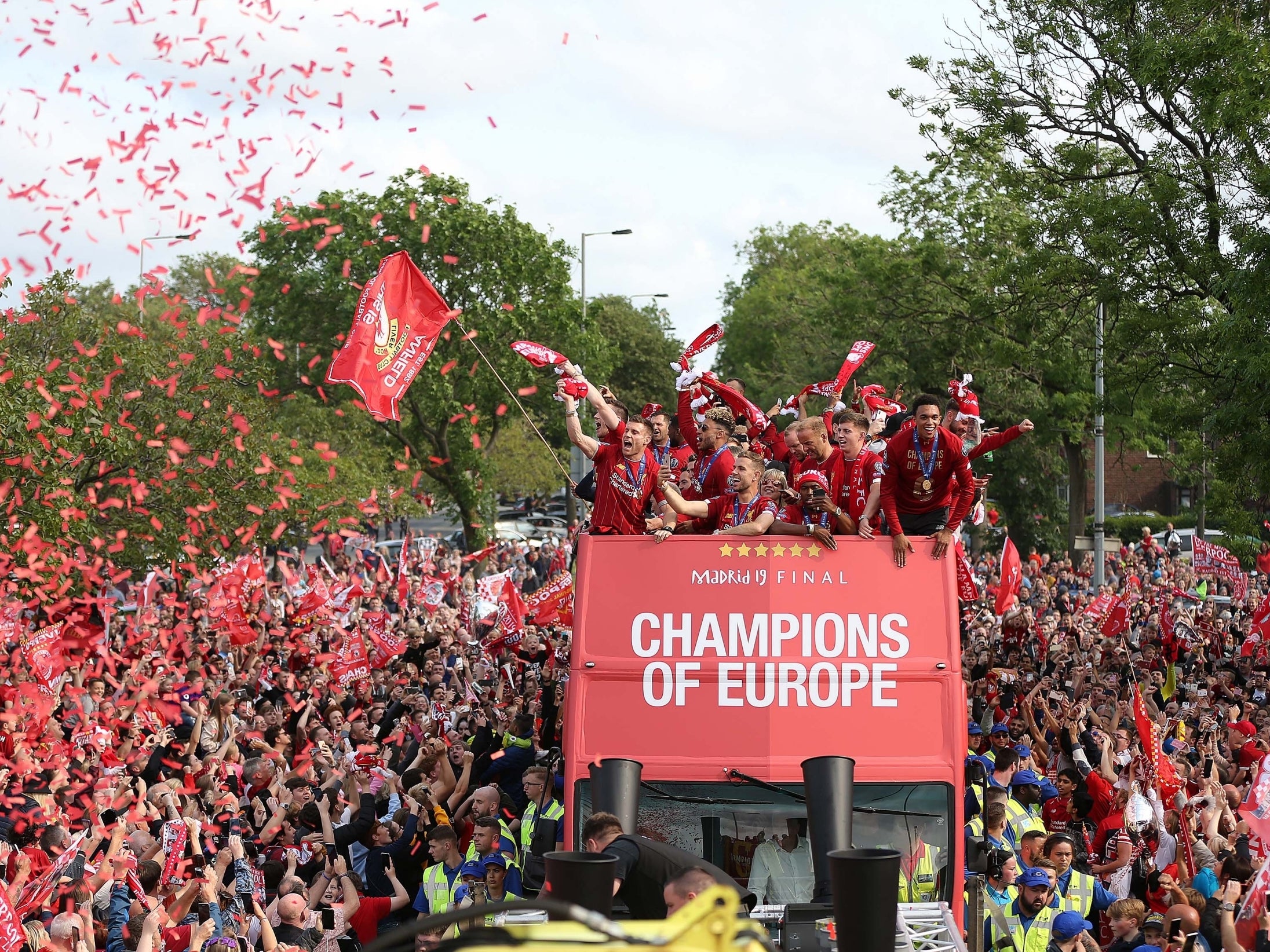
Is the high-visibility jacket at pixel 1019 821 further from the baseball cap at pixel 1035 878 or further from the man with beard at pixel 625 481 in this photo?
the man with beard at pixel 625 481

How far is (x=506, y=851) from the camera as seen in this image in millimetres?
9703

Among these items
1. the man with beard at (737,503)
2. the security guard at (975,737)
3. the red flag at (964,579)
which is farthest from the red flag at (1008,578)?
the man with beard at (737,503)

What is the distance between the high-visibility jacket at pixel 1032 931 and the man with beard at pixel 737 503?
2807 millimetres

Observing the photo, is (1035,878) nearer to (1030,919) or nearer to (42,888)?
(1030,919)

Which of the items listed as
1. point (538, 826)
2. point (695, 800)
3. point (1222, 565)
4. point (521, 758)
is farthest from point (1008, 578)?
point (695, 800)

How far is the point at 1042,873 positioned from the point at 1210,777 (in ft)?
13.2

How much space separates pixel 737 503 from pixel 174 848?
423 cm

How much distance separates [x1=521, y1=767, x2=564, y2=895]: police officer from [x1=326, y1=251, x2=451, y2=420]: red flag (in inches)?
196

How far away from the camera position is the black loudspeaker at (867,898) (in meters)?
4.82

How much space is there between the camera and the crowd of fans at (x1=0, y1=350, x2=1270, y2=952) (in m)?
8.94

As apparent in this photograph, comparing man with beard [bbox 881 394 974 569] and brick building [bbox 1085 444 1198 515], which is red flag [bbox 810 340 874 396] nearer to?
man with beard [bbox 881 394 974 569]

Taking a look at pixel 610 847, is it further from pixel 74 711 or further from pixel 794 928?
pixel 74 711

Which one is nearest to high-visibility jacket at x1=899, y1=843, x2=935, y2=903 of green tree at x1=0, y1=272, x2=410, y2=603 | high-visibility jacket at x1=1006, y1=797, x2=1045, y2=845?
high-visibility jacket at x1=1006, y1=797, x2=1045, y2=845

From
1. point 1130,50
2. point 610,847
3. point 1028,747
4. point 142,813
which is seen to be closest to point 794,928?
point 610,847
